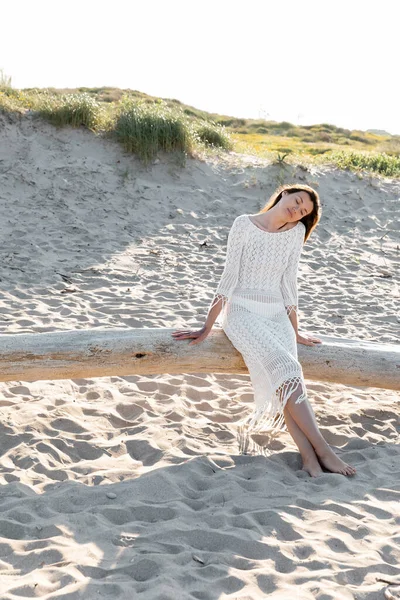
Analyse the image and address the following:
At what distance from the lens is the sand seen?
299 centimetres

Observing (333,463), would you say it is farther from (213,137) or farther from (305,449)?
(213,137)

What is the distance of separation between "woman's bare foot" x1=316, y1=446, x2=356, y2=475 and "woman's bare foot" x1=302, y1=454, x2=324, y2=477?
4 centimetres

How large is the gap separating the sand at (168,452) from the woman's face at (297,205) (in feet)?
4.84

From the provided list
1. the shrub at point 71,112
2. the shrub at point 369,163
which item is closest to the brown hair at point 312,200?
the shrub at point 71,112

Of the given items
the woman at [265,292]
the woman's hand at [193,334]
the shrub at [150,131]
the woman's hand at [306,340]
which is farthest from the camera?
the shrub at [150,131]

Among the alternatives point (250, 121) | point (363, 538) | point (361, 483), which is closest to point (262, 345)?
point (361, 483)

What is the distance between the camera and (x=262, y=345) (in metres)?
4.26

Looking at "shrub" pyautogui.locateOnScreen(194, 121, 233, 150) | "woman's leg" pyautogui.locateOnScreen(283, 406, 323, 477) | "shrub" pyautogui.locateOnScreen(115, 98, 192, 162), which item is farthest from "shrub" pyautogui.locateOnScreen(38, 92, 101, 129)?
"woman's leg" pyautogui.locateOnScreen(283, 406, 323, 477)

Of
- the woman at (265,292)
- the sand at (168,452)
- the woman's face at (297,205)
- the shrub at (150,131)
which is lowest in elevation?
the sand at (168,452)

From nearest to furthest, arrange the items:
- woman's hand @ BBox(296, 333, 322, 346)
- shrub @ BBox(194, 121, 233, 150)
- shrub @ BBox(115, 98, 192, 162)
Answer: woman's hand @ BBox(296, 333, 322, 346)
shrub @ BBox(115, 98, 192, 162)
shrub @ BBox(194, 121, 233, 150)

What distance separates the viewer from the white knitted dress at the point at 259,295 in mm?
4301

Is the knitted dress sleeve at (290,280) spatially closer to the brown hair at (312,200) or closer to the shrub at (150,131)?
the brown hair at (312,200)

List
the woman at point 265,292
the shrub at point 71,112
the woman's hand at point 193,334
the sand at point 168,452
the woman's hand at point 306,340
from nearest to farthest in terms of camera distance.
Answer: the sand at point 168,452 < the woman at point 265,292 < the woman's hand at point 193,334 < the woman's hand at point 306,340 < the shrub at point 71,112

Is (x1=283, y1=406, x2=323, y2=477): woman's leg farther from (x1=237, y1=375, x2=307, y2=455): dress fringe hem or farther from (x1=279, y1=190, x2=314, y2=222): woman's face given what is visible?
(x1=279, y1=190, x2=314, y2=222): woman's face
